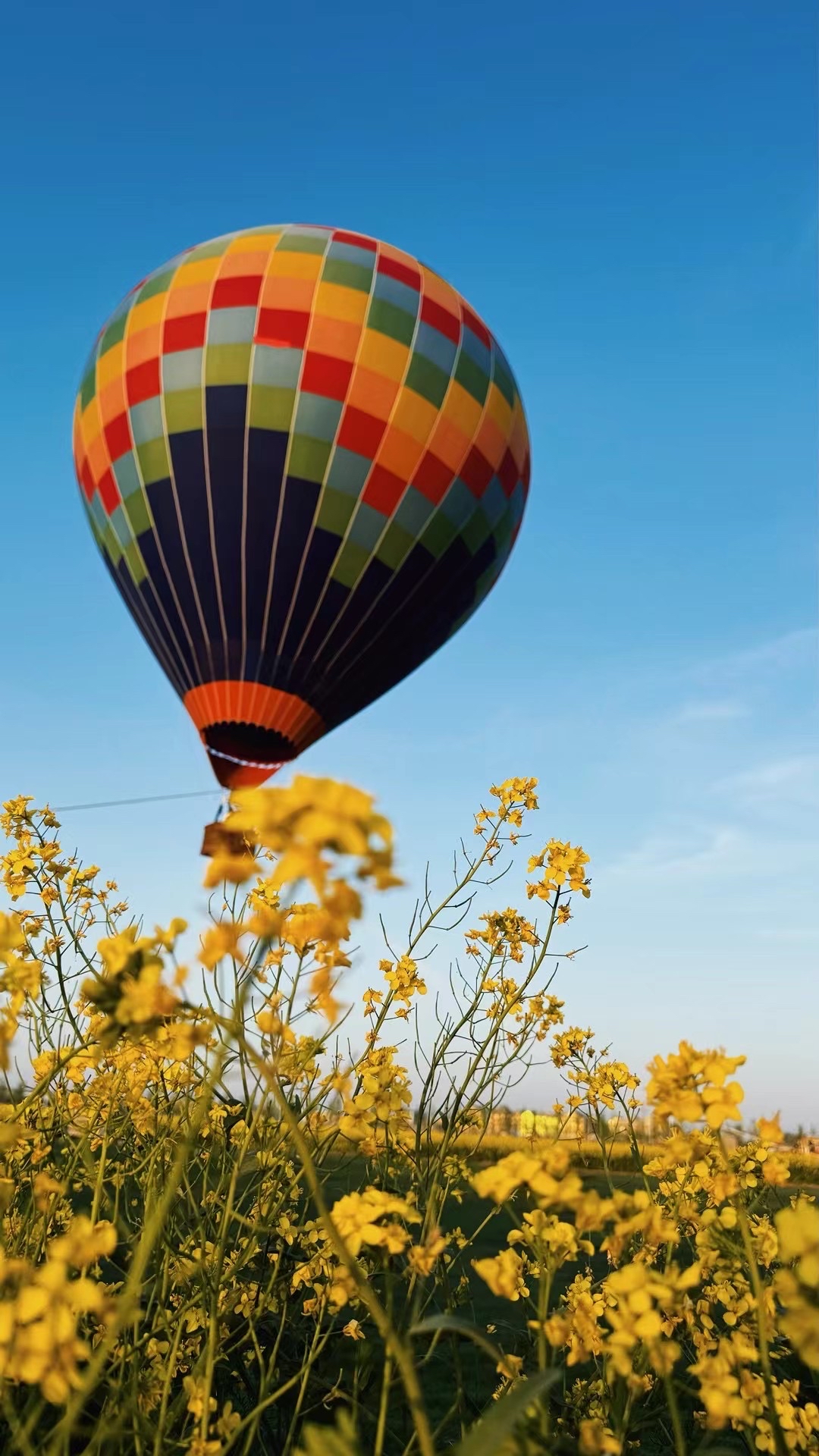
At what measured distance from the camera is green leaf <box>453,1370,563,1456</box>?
97 cm

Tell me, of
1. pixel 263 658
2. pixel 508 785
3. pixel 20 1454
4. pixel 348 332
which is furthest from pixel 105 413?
pixel 20 1454

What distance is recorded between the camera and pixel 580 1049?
3.74 m

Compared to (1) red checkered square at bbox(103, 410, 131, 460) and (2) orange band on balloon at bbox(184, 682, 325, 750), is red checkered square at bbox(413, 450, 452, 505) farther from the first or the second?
(1) red checkered square at bbox(103, 410, 131, 460)

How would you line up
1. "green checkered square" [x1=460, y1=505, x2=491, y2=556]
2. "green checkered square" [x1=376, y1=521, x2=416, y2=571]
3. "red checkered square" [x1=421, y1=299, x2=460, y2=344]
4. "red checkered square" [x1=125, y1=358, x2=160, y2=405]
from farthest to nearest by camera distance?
1. "green checkered square" [x1=460, y1=505, x2=491, y2=556]
2. "red checkered square" [x1=421, y1=299, x2=460, y2=344]
3. "red checkered square" [x1=125, y1=358, x2=160, y2=405]
4. "green checkered square" [x1=376, y1=521, x2=416, y2=571]

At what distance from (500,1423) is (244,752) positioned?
Result: 1074 cm

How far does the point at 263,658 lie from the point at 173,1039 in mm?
9072

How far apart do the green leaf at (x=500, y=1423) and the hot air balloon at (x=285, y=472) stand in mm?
9665

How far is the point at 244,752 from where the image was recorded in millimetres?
11500

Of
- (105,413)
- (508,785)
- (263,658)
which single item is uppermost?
(105,413)

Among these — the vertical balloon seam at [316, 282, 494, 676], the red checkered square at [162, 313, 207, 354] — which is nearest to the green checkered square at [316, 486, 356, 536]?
the vertical balloon seam at [316, 282, 494, 676]

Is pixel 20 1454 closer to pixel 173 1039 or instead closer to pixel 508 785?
pixel 173 1039

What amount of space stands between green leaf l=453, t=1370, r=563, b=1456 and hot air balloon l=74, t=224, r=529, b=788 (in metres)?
9.66

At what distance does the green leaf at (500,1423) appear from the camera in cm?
97

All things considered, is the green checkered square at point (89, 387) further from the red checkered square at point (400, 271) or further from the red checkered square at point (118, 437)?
the red checkered square at point (400, 271)
